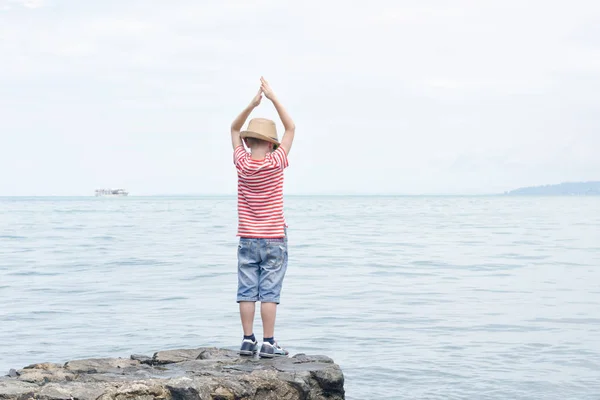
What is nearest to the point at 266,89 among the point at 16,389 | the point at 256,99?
the point at 256,99

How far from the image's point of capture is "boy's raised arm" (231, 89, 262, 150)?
6.89 m

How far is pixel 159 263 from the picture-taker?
75.0 feet

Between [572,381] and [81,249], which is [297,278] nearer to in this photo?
[572,381]

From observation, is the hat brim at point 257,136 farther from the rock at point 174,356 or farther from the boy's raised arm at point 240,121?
the rock at point 174,356

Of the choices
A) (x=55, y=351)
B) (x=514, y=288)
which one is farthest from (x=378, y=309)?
(x=55, y=351)

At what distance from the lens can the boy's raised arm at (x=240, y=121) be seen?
689 centimetres

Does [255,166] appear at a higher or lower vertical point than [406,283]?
higher

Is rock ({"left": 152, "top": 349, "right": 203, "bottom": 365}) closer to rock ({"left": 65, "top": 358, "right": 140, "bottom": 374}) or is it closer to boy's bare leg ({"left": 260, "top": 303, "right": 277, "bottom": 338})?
rock ({"left": 65, "top": 358, "right": 140, "bottom": 374})

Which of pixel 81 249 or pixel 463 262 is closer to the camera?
pixel 463 262

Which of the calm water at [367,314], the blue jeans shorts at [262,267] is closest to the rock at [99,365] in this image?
the blue jeans shorts at [262,267]

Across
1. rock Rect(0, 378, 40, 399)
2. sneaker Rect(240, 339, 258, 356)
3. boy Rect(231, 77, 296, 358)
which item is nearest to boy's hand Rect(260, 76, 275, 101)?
boy Rect(231, 77, 296, 358)

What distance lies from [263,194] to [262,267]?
0.61 meters

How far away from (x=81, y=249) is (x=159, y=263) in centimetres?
659

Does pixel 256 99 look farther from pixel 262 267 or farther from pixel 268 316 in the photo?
pixel 268 316
